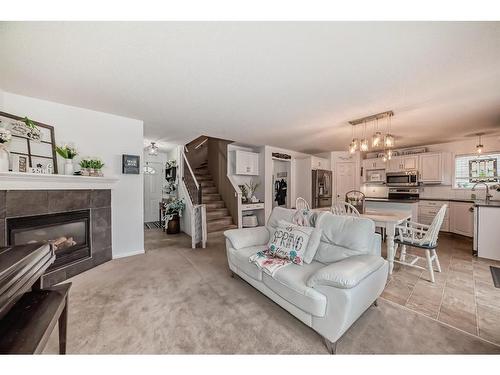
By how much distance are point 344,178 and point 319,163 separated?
3.46 ft

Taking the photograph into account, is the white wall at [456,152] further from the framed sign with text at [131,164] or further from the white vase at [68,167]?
the white vase at [68,167]

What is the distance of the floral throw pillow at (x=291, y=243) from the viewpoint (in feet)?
6.18

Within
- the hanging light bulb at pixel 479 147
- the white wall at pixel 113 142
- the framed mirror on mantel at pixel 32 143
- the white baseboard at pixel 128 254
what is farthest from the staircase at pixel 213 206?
the hanging light bulb at pixel 479 147

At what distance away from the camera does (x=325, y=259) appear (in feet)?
6.28

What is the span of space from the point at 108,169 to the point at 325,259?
11.3 feet

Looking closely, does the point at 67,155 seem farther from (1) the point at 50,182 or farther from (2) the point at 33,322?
(2) the point at 33,322

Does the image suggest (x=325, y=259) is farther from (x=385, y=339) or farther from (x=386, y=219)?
(x=386, y=219)

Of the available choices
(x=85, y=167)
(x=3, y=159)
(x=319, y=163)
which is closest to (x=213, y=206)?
(x=85, y=167)

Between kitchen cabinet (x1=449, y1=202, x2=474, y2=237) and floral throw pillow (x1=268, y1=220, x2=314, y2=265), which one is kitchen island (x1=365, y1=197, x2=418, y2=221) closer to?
kitchen cabinet (x1=449, y1=202, x2=474, y2=237)

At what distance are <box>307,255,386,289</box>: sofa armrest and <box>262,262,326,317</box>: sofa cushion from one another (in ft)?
0.25

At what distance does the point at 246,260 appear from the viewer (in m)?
2.08

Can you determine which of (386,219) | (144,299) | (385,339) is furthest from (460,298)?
(144,299)

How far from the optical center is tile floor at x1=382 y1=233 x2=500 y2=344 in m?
1.63

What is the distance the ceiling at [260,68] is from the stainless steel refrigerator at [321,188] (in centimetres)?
236
